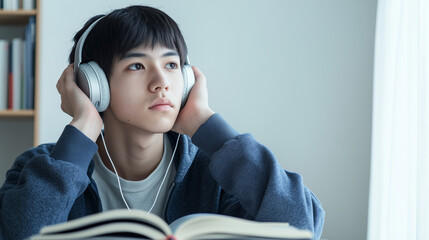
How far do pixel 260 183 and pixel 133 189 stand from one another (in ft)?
1.24

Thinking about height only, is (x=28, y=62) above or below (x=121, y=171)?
above

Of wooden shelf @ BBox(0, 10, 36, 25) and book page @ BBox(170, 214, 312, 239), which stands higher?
wooden shelf @ BBox(0, 10, 36, 25)

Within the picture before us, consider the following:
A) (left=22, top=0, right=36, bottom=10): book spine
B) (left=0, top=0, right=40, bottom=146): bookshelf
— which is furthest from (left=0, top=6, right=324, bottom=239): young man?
(left=22, top=0, right=36, bottom=10): book spine

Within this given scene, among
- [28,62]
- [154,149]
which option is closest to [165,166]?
[154,149]

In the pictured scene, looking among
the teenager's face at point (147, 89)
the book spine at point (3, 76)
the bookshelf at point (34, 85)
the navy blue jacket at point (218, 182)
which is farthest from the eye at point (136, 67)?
the book spine at point (3, 76)

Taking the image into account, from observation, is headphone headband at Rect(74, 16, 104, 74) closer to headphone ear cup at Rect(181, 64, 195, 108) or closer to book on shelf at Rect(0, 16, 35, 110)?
headphone ear cup at Rect(181, 64, 195, 108)

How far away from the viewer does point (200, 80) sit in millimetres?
1374

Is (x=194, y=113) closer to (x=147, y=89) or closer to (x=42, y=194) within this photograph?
(x=147, y=89)

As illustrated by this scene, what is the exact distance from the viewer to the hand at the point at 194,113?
127 cm

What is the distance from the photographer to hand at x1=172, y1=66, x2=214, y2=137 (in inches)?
50.0

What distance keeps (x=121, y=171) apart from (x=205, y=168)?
0.21 meters

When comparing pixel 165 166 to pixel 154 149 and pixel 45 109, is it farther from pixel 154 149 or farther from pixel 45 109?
pixel 45 109

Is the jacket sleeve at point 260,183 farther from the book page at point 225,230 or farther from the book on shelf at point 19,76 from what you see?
the book on shelf at point 19,76

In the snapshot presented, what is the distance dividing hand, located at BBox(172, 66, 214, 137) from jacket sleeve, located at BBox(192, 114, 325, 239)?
0.08 meters
